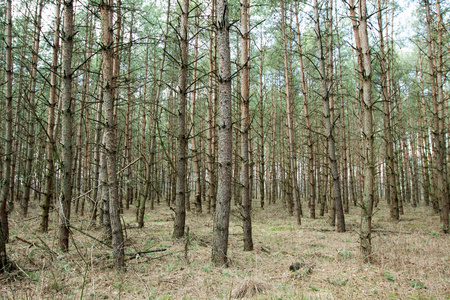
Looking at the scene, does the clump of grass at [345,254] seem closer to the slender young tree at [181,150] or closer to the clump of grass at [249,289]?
the clump of grass at [249,289]

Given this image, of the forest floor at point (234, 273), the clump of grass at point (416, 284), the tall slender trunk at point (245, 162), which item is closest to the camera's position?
the forest floor at point (234, 273)

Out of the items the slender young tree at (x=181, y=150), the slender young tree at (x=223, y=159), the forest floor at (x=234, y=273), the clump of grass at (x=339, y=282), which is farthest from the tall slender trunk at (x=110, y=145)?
the clump of grass at (x=339, y=282)

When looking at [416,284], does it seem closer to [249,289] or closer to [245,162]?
[249,289]

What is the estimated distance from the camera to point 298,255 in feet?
17.8

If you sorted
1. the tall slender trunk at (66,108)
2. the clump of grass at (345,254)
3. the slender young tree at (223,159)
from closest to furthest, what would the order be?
1. the slender young tree at (223,159)
2. the tall slender trunk at (66,108)
3. the clump of grass at (345,254)

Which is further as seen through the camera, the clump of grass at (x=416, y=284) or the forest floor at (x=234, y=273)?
the clump of grass at (x=416, y=284)

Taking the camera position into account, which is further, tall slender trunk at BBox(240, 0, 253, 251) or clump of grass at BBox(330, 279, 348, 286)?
tall slender trunk at BBox(240, 0, 253, 251)

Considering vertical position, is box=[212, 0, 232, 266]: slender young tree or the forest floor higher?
box=[212, 0, 232, 266]: slender young tree

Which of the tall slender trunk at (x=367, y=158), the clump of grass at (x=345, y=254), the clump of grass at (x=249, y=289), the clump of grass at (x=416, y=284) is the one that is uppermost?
the tall slender trunk at (x=367, y=158)

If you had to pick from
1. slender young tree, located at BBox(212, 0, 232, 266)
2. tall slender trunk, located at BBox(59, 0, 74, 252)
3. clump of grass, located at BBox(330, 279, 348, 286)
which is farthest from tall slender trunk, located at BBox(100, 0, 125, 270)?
clump of grass, located at BBox(330, 279, 348, 286)

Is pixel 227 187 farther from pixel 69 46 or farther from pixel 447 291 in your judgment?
pixel 69 46

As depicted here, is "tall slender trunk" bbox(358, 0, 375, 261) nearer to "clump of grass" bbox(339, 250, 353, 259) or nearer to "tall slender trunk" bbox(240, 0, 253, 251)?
"clump of grass" bbox(339, 250, 353, 259)

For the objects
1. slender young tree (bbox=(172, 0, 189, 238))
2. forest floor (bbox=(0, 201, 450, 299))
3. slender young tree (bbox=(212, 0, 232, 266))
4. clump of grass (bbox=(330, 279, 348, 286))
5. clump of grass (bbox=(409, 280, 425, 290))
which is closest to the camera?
forest floor (bbox=(0, 201, 450, 299))

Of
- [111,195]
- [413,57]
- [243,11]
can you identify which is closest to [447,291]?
[111,195]
